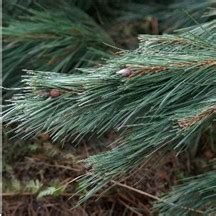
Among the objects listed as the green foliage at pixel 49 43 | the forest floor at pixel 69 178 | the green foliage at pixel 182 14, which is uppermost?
the green foliage at pixel 182 14

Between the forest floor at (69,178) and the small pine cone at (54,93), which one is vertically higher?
the small pine cone at (54,93)

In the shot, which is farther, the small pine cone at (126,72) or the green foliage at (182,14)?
the green foliage at (182,14)

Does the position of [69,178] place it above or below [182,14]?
below

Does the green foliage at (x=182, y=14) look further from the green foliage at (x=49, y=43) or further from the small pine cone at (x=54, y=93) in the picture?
the small pine cone at (x=54, y=93)

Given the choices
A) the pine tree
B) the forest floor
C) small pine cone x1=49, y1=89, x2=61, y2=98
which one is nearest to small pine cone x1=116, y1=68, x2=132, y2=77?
the pine tree

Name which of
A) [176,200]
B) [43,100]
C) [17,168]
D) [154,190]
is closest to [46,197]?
[17,168]

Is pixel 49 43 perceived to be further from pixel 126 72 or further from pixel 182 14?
pixel 126 72

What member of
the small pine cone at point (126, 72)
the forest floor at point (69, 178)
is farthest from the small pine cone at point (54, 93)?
the forest floor at point (69, 178)

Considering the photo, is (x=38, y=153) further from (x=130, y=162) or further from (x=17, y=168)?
(x=130, y=162)

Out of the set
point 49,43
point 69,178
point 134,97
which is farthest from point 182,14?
point 134,97

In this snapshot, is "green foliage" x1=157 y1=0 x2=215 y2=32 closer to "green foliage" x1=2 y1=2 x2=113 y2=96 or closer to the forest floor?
"green foliage" x1=2 y1=2 x2=113 y2=96

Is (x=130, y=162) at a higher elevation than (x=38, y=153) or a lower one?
higher
